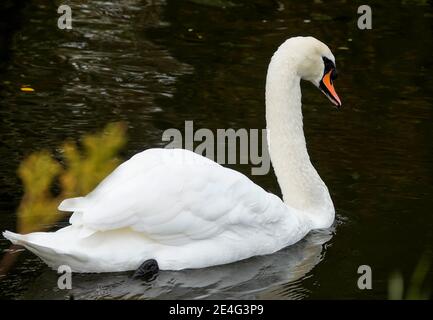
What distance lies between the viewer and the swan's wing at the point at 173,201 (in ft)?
21.4

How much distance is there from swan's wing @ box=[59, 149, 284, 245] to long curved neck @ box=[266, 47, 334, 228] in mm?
1024

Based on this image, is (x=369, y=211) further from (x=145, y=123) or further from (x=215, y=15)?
(x=215, y=15)

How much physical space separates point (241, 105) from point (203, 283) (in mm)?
4320

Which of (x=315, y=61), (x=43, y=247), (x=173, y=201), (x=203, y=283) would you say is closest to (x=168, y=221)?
(x=173, y=201)

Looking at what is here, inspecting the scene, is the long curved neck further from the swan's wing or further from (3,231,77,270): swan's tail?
(3,231,77,270): swan's tail

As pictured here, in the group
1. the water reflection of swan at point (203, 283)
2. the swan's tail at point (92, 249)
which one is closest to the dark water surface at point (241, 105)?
the water reflection of swan at point (203, 283)

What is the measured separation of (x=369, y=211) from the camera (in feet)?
27.1

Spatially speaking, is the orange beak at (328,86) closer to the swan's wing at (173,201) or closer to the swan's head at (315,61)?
the swan's head at (315,61)

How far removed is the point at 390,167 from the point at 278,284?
2686 millimetres

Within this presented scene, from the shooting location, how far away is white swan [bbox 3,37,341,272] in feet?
21.2

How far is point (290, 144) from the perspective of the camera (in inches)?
327

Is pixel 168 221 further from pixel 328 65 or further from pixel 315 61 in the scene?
pixel 328 65

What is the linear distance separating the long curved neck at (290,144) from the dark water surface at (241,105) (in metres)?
0.30
